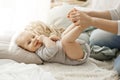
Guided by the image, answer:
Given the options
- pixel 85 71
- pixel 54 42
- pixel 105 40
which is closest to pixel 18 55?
pixel 54 42

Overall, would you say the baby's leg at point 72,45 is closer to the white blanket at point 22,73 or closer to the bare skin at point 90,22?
the bare skin at point 90,22

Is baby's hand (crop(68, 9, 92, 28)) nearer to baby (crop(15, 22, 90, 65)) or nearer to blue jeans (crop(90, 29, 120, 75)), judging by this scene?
baby (crop(15, 22, 90, 65))

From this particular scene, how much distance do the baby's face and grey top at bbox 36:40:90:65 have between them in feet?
0.11

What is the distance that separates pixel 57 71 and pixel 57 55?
14cm

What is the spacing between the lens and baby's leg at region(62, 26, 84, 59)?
4.29ft

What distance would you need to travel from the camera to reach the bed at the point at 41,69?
3.73 ft

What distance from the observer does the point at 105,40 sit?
1538 millimetres

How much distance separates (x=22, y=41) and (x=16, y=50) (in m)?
0.06

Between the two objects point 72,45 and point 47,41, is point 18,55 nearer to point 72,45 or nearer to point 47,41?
point 47,41

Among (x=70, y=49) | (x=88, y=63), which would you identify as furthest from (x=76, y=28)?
(x=88, y=63)

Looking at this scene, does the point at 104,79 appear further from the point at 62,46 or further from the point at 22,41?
the point at 22,41

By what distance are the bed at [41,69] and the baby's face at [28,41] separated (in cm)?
3

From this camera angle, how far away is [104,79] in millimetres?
1209

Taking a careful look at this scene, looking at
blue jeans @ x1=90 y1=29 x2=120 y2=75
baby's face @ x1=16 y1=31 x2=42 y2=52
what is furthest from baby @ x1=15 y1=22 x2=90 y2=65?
blue jeans @ x1=90 y1=29 x2=120 y2=75
